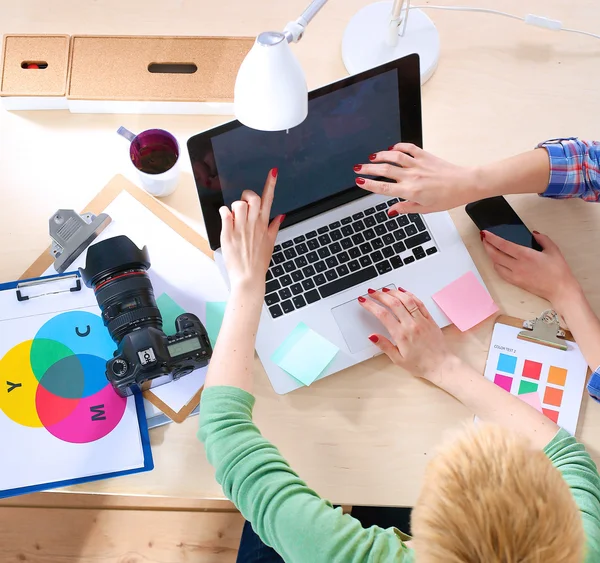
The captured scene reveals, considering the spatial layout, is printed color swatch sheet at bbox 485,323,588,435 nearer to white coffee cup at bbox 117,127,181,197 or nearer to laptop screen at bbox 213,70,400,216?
laptop screen at bbox 213,70,400,216

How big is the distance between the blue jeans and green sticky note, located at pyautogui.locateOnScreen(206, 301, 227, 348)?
1.36 feet

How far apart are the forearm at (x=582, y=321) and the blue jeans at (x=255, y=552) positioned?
0.64 meters

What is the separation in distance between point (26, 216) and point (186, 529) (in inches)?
32.5

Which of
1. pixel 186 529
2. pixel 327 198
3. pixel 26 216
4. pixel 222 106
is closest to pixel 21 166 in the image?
pixel 26 216

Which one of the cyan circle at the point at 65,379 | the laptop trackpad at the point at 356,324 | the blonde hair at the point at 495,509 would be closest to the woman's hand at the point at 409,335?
the laptop trackpad at the point at 356,324

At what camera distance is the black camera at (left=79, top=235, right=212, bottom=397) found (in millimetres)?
890

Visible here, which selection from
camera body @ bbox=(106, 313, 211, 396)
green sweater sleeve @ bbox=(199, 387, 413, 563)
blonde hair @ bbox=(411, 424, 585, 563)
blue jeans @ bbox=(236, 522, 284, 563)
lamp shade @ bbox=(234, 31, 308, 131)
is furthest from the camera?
blue jeans @ bbox=(236, 522, 284, 563)

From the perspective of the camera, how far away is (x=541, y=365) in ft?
3.24

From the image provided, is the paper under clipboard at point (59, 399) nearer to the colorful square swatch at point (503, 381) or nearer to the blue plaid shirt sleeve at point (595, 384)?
the colorful square swatch at point (503, 381)

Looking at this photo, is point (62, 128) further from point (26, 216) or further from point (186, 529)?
point (186, 529)

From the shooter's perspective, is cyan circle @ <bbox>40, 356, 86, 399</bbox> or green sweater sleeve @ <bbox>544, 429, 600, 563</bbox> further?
cyan circle @ <bbox>40, 356, 86, 399</bbox>

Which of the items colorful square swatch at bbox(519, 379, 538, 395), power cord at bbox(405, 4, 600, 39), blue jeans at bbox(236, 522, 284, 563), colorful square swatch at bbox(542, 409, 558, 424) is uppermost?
power cord at bbox(405, 4, 600, 39)

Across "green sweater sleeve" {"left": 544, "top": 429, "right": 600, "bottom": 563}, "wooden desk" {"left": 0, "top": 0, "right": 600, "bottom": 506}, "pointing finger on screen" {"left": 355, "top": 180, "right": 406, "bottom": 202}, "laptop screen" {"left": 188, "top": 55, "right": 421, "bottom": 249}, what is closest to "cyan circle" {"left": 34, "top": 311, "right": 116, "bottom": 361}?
"wooden desk" {"left": 0, "top": 0, "right": 600, "bottom": 506}

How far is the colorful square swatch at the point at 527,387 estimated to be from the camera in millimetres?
976
